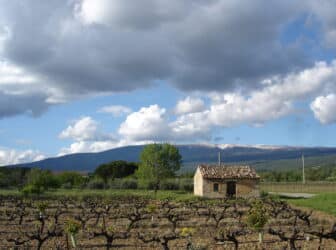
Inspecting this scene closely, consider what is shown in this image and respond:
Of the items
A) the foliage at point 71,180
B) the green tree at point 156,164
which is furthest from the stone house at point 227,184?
the foliage at point 71,180

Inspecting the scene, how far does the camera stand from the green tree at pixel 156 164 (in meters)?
58.5

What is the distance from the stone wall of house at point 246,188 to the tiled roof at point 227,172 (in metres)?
0.51

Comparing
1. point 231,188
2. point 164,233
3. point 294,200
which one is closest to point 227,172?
point 231,188

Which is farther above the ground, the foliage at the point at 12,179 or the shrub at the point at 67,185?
the foliage at the point at 12,179

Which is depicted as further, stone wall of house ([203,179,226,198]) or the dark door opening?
the dark door opening

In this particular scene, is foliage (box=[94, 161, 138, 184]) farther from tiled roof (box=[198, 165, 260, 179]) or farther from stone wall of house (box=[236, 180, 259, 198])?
stone wall of house (box=[236, 180, 259, 198])

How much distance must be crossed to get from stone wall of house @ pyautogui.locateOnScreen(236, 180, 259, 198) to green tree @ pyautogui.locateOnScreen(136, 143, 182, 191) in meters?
11.5

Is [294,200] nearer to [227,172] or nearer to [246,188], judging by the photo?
[246,188]

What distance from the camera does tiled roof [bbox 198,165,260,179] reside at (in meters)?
50.0

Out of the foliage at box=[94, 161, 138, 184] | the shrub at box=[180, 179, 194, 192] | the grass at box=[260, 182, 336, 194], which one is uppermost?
the foliage at box=[94, 161, 138, 184]

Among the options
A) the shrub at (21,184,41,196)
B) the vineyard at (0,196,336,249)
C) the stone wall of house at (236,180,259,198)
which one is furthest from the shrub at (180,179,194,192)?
the vineyard at (0,196,336,249)

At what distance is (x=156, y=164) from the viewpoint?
58.7 meters

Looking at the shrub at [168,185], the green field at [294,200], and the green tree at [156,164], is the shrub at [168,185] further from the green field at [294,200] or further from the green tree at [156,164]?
the green field at [294,200]

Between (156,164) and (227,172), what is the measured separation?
10.7 meters
